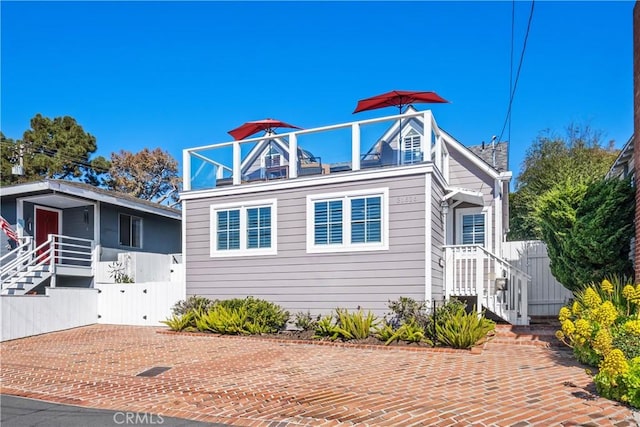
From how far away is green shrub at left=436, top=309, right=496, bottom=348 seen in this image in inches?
363

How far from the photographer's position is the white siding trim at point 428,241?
10.8 m

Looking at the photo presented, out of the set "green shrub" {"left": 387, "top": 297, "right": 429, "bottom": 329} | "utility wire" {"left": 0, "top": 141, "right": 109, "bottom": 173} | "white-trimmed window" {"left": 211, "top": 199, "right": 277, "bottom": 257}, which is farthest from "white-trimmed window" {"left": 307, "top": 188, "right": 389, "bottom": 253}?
"utility wire" {"left": 0, "top": 141, "right": 109, "bottom": 173}

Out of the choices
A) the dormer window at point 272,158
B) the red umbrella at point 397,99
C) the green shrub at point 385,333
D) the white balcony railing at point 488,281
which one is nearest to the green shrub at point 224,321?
the green shrub at point 385,333

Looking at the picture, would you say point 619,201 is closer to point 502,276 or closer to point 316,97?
point 502,276

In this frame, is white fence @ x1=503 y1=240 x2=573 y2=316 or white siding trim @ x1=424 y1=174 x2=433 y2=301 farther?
white fence @ x1=503 y1=240 x2=573 y2=316

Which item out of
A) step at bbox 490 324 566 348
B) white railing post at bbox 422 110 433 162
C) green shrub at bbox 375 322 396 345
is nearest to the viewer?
step at bbox 490 324 566 348

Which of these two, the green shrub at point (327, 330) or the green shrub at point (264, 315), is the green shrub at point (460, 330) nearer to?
the green shrub at point (327, 330)

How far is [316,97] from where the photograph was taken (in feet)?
64.6

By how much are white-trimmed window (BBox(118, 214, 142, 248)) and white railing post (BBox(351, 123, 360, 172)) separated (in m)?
11.1

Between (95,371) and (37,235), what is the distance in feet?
36.5

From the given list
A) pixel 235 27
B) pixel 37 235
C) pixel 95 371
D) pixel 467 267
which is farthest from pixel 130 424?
pixel 37 235

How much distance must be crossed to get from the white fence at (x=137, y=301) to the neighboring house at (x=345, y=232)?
1085mm

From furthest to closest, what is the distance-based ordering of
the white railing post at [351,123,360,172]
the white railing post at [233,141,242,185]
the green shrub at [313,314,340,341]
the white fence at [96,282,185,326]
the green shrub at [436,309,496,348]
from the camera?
the white fence at [96,282,185,326] → the white railing post at [233,141,242,185] → the white railing post at [351,123,360,172] → the green shrub at [313,314,340,341] → the green shrub at [436,309,496,348]

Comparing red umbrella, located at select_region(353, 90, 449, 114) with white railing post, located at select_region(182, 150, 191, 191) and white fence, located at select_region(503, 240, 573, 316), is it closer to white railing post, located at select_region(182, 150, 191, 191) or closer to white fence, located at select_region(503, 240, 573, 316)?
white railing post, located at select_region(182, 150, 191, 191)
